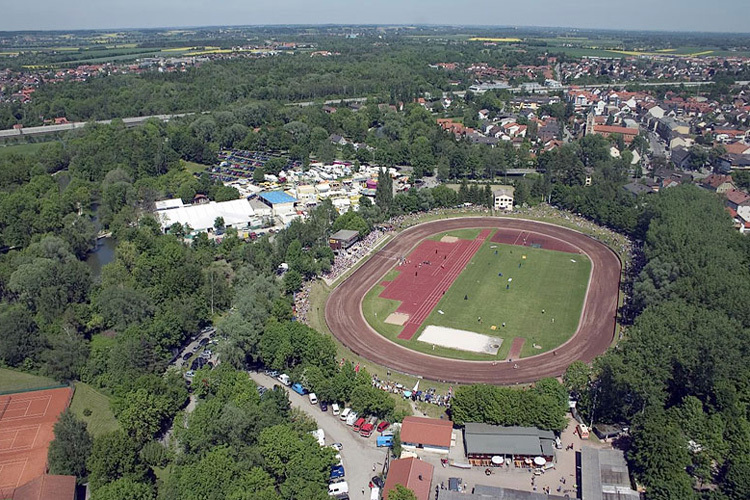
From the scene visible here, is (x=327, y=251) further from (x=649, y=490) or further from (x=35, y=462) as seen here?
(x=649, y=490)

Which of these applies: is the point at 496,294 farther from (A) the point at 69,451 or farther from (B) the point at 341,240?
(A) the point at 69,451

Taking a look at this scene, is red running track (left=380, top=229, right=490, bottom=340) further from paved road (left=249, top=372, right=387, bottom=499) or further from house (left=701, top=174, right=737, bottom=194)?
house (left=701, top=174, right=737, bottom=194)

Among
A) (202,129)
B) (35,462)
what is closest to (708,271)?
(35,462)

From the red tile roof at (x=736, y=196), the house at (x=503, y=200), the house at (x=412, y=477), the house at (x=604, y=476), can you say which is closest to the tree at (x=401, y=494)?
the house at (x=412, y=477)

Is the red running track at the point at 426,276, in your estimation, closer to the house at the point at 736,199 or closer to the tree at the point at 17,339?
the tree at the point at 17,339

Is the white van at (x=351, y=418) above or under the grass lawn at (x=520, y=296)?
above

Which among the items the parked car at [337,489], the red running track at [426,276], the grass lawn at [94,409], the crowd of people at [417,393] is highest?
the parked car at [337,489]

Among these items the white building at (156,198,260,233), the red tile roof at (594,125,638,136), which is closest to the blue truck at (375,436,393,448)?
the white building at (156,198,260,233)
